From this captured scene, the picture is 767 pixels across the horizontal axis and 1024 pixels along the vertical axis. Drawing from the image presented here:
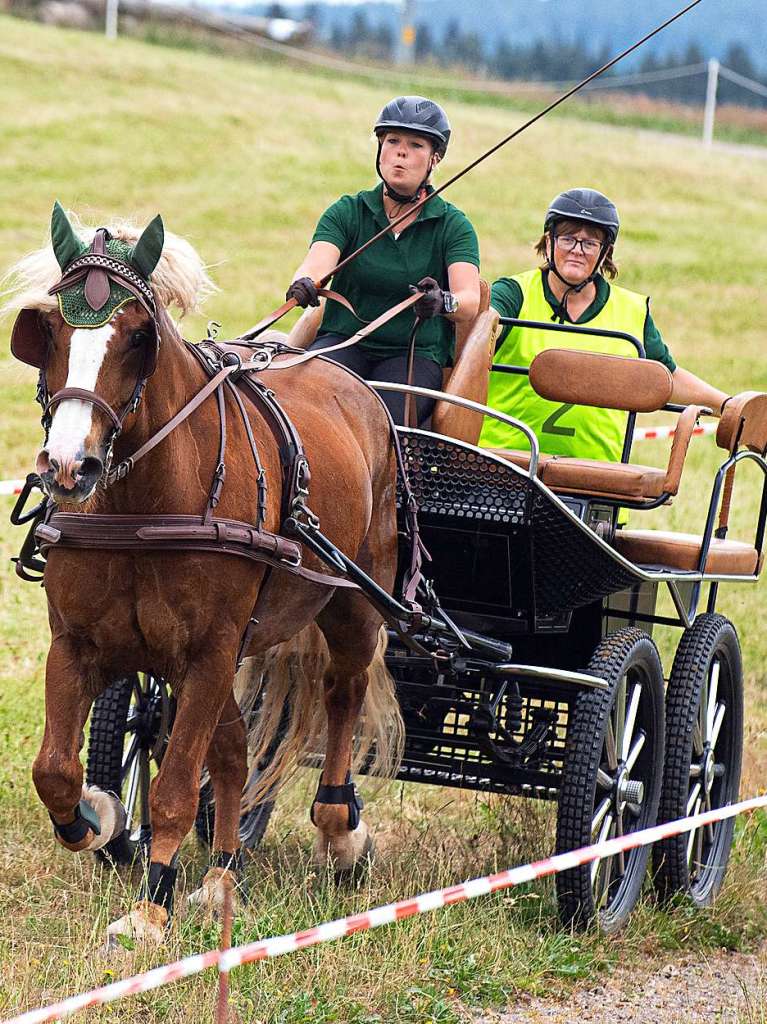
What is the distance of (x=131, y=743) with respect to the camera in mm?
5547

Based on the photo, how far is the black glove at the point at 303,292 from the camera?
5.12 meters

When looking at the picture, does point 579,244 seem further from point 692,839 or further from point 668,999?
point 668,999

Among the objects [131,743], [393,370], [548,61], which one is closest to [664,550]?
[393,370]

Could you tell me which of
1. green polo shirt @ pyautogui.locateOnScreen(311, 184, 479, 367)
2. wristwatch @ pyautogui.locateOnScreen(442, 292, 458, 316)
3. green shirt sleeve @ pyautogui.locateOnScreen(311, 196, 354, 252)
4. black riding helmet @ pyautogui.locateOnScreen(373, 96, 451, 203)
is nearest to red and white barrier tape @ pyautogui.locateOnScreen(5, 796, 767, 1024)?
wristwatch @ pyautogui.locateOnScreen(442, 292, 458, 316)

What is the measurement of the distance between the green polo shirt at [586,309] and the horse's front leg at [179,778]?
2.74 meters

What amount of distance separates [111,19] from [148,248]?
31.2 metres

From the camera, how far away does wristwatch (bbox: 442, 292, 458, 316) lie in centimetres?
526

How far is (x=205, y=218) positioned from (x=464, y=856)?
A: 16.8 m

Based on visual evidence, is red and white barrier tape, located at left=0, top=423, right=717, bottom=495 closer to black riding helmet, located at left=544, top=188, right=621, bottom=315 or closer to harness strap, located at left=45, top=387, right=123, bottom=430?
black riding helmet, located at left=544, top=188, right=621, bottom=315

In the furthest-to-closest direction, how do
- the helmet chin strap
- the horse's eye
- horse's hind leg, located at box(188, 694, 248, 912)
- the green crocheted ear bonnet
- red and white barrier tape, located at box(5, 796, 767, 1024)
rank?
the helmet chin strap → horse's hind leg, located at box(188, 694, 248, 912) → the horse's eye → the green crocheted ear bonnet → red and white barrier tape, located at box(5, 796, 767, 1024)

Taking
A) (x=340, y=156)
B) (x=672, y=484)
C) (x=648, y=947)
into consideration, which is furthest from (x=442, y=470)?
(x=340, y=156)

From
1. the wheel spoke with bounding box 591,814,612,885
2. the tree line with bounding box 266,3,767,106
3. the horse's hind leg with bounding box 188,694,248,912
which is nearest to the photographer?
the horse's hind leg with bounding box 188,694,248,912

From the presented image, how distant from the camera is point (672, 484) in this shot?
5367 millimetres

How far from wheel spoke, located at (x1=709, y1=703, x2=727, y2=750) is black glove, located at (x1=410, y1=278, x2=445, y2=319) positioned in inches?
75.2
